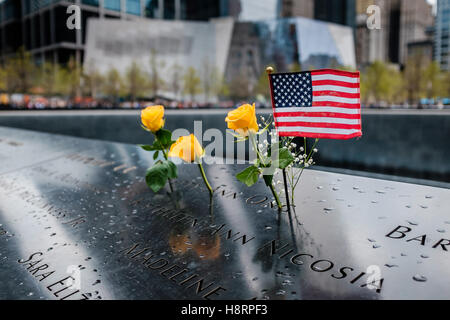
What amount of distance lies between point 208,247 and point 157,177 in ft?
2.51

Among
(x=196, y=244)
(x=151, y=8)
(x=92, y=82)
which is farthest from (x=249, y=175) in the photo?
(x=151, y=8)

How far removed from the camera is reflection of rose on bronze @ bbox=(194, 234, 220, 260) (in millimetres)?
1954

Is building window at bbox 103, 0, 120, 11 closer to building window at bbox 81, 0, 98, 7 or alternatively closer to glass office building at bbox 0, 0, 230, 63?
glass office building at bbox 0, 0, 230, 63

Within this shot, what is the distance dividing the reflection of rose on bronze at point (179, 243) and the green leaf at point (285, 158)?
0.67 meters

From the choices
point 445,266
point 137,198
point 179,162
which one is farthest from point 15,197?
point 445,266

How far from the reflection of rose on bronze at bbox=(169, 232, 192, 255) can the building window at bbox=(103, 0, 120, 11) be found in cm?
5767

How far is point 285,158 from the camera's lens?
7.08ft

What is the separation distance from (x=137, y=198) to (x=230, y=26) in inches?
2128

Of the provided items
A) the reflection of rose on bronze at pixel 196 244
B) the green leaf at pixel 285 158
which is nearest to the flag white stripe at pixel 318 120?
the green leaf at pixel 285 158

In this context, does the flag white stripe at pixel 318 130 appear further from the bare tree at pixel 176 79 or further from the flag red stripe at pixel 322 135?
the bare tree at pixel 176 79

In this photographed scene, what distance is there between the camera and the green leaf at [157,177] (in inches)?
102

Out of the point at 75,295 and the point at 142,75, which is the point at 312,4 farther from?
the point at 75,295

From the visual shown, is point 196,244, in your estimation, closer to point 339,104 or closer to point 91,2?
point 339,104

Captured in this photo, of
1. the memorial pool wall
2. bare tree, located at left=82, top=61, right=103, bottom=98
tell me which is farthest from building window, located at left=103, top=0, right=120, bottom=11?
the memorial pool wall
